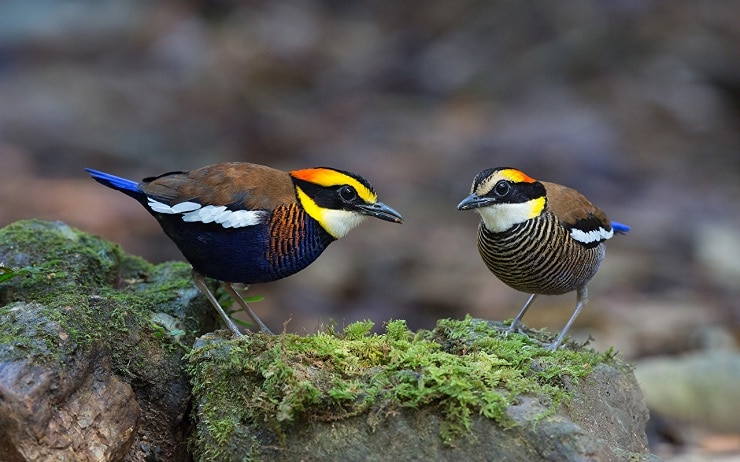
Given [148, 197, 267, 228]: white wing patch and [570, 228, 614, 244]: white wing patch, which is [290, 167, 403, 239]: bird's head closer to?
[148, 197, 267, 228]: white wing patch

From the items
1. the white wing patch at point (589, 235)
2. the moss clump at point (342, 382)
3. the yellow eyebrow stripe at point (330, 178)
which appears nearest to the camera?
the moss clump at point (342, 382)

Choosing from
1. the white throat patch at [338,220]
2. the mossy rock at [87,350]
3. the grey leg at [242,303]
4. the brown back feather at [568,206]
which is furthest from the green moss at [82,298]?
the brown back feather at [568,206]

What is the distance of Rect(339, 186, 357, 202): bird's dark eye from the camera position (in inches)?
213

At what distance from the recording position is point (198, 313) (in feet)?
19.0

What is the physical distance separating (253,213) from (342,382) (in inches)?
49.8

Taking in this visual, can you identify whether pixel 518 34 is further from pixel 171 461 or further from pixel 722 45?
pixel 171 461

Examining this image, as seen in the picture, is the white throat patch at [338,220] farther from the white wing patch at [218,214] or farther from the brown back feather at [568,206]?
the brown back feather at [568,206]

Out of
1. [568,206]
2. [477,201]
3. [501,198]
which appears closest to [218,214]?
[477,201]

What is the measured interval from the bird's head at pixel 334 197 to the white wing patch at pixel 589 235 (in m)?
1.24

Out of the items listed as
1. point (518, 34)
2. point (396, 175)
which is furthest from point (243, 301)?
point (518, 34)

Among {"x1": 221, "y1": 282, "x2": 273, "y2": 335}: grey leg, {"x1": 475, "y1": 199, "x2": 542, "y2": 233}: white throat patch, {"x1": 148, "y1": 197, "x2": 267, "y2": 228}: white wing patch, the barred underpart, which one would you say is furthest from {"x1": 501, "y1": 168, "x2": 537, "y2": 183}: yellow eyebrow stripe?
{"x1": 221, "y1": 282, "x2": 273, "y2": 335}: grey leg

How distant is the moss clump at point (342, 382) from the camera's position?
172 inches

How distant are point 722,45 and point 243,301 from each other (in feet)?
44.1

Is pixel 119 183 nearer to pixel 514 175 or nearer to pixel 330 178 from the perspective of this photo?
pixel 330 178
